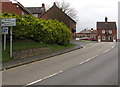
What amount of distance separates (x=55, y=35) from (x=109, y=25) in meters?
64.2

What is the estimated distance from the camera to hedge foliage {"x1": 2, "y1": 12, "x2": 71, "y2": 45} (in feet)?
64.3

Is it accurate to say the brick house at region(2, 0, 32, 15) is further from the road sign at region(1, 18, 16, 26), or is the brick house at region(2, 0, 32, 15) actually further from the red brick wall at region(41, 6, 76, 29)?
the red brick wall at region(41, 6, 76, 29)

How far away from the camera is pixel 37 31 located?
2327 cm

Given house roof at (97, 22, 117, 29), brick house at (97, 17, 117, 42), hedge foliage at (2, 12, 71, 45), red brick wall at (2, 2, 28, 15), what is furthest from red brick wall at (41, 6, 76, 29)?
house roof at (97, 22, 117, 29)

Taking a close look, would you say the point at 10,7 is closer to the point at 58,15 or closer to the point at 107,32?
the point at 58,15

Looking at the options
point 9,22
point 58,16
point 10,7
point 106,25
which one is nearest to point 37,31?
point 9,22

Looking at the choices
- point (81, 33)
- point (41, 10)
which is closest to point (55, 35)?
point (41, 10)

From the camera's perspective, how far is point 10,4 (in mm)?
34688

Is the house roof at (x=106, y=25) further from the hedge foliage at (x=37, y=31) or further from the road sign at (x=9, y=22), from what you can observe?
the road sign at (x=9, y=22)

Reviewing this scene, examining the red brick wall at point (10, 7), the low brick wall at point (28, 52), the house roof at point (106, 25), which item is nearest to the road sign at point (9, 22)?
the low brick wall at point (28, 52)

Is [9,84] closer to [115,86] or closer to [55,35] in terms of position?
[115,86]

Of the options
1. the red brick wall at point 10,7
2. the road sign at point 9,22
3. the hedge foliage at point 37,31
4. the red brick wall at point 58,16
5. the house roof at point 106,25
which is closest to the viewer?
the road sign at point 9,22

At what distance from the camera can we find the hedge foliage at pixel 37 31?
64.3ft

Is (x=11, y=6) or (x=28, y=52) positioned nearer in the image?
(x=28, y=52)
